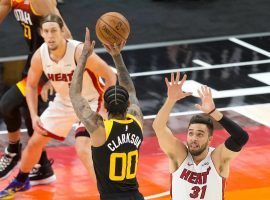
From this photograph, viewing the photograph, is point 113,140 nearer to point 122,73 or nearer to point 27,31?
point 122,73

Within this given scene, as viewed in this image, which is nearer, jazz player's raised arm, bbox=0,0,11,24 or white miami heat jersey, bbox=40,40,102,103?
white miami heat jersey, bbox=40,40,102,103

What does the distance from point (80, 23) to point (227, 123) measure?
9750mm

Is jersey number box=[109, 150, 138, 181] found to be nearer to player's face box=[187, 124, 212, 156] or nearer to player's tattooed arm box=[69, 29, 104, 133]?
player's tattooed arm box=[69, 29, 104, 133]

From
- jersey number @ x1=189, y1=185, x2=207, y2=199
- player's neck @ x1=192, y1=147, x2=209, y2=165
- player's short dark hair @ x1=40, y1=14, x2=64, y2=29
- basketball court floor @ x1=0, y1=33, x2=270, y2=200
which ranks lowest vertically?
basketball court floor @ x1=0, y1=33, x2=270, y2=200

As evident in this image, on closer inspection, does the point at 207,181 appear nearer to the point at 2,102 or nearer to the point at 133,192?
the point at 133,192

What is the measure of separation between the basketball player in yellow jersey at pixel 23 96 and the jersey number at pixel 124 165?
2.60 metres

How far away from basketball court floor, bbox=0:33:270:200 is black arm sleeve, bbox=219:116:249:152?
2.27 metres

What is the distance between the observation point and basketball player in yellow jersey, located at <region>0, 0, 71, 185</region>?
923cm

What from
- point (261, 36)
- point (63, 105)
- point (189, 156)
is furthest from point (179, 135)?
point (261, 36)

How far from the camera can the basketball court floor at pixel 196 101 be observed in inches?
371

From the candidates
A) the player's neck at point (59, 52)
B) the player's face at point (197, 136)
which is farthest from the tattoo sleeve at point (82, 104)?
the player's neck at point (59, 52)

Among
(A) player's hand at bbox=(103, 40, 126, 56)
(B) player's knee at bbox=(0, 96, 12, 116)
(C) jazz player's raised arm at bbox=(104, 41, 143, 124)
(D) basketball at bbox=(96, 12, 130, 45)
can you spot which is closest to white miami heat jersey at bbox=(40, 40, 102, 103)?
(B) player's knee at bbox=(0, 96, 12, 116)

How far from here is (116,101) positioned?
662 cm

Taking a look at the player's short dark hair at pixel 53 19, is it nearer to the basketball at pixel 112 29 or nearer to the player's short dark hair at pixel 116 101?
the basketball at pixel 112 29
